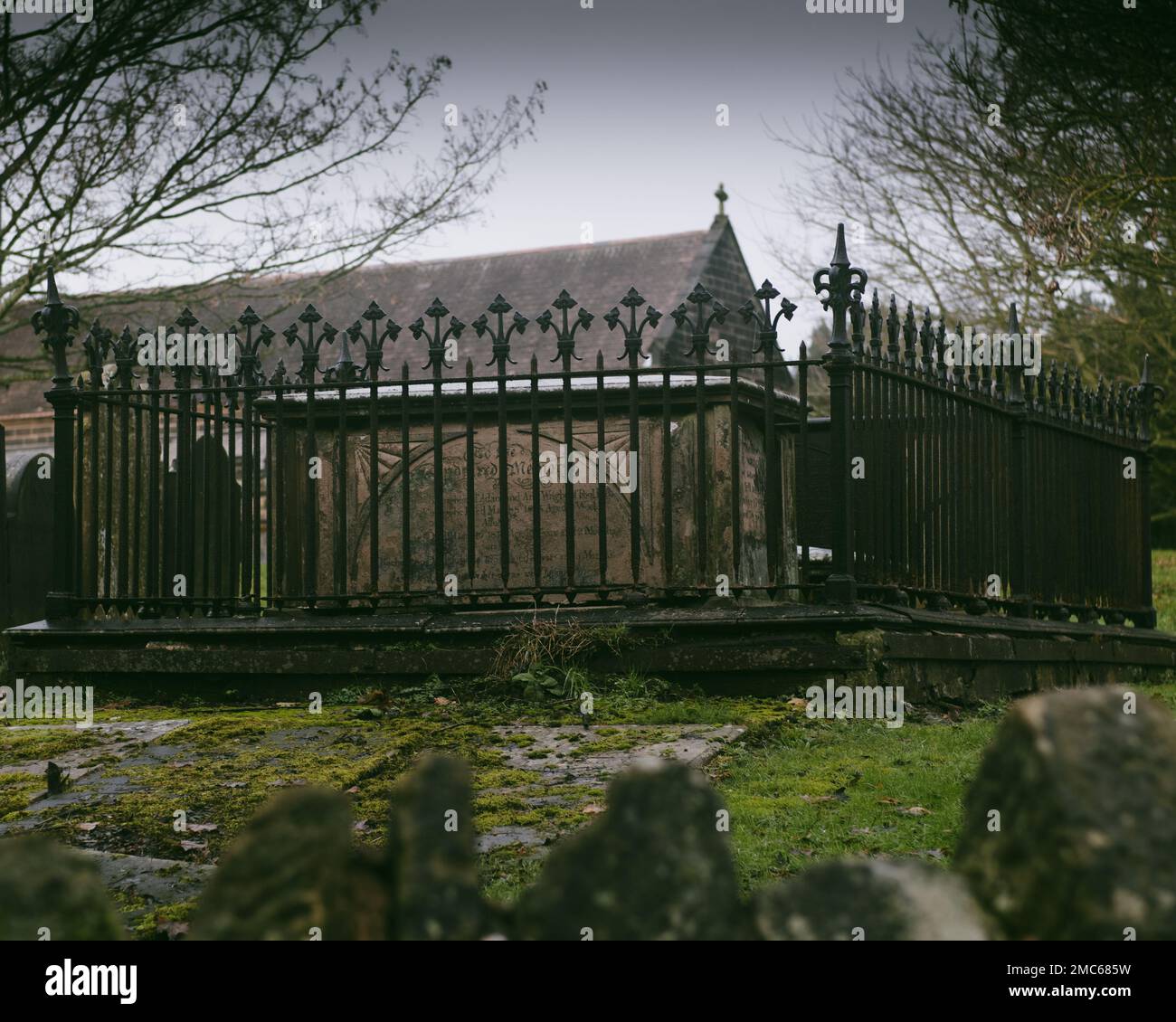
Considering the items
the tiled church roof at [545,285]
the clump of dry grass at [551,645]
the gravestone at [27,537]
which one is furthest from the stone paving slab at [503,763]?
the tiled church roof at [545,285]

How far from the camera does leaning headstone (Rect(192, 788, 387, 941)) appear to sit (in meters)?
1.66

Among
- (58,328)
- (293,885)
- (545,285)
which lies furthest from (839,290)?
(545,285)

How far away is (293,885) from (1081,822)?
40.7 inches

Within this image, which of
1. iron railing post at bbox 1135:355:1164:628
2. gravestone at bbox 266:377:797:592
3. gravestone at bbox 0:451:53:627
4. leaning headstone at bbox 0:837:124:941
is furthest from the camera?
iron railing post at bbox 1135:355:1164:628

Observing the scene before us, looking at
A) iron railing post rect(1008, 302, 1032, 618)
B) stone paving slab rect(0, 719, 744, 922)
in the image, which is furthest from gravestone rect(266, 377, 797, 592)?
iron railing post rect(1008, 302, 1032, 618)

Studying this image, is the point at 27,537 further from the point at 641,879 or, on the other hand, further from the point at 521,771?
the point at 641,879

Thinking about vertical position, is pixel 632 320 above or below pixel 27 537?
above

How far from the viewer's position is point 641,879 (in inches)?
65.5

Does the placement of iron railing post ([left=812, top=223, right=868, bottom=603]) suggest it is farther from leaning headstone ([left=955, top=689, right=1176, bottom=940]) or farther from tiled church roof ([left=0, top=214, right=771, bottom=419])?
tiled church roof ([left=0, top=214, right=771, bottom=419])

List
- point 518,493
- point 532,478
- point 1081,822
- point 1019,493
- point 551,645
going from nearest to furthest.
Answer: point 1081,822, point 551,645, point 532,478, point 518,493, point 1019,493

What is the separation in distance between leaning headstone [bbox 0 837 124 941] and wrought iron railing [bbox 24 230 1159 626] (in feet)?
17.2

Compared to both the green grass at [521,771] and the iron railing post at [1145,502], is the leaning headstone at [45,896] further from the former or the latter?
the iron railing post at [1145,502]

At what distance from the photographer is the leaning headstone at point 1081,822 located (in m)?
1.60

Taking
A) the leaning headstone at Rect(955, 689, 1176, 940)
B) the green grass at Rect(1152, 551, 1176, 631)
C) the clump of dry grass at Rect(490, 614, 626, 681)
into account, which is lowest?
the green grass at Rect(1152, 551, 1176, 631)
